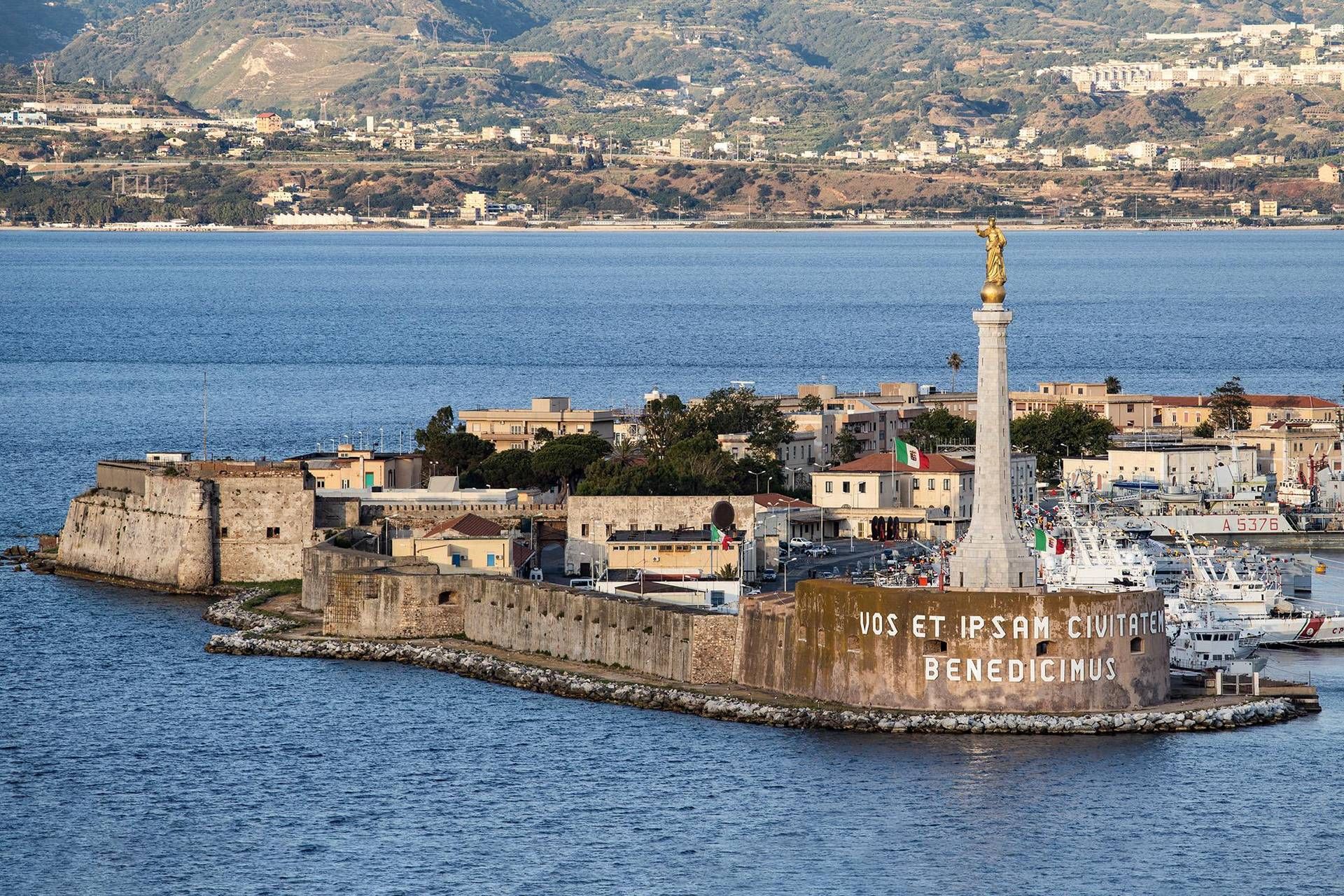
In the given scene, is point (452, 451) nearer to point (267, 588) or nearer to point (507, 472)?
point (507, 472)

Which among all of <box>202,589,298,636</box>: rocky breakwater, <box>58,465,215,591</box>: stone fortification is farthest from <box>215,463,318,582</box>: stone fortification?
<box>202,589,298,636</box>: rocky breakwater

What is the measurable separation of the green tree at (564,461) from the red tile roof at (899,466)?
5.60 meters

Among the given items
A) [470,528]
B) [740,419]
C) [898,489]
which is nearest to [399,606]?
[470,528]

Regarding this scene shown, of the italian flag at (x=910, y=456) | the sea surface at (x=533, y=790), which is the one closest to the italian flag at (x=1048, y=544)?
the sea surface at (x=533, y=790)

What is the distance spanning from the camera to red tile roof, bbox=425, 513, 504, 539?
162ft

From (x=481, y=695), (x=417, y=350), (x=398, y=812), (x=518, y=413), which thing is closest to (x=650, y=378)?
(x=417, y=350)

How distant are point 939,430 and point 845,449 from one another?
14.4 feet

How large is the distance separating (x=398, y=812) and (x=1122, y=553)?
1838 cm

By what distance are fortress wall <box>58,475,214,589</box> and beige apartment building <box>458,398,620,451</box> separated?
48.6ft

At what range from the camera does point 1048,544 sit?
4759 cm

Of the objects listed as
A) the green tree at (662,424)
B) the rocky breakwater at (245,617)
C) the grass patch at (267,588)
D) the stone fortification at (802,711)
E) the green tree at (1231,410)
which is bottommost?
the stone fortification at (802,711)

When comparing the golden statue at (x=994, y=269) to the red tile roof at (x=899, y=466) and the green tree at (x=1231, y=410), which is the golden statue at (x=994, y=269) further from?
the green tree at (x=1231, y=410)

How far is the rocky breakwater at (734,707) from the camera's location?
1437 inches

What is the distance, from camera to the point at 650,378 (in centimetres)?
10944
